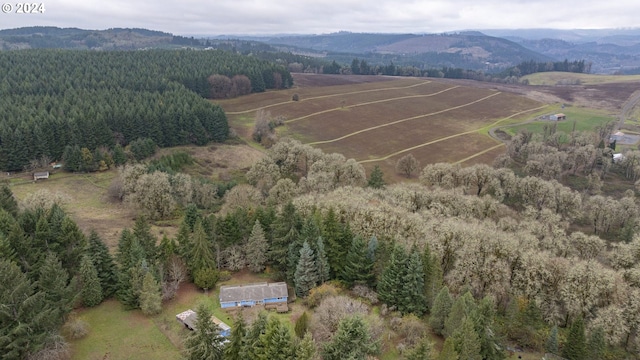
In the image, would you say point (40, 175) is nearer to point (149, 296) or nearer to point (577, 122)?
point (149, 296)

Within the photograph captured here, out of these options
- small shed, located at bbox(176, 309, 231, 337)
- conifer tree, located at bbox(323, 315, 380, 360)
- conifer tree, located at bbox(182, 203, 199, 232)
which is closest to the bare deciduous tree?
conifer tree, located at bbox(182, 203, 199, 232)

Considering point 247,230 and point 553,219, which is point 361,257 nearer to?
point 247,230

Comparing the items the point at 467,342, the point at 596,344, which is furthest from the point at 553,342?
the point at 467,342

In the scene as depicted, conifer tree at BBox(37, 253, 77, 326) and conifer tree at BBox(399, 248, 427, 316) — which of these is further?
conifer tree at BBox(399, 248, 427, 316)

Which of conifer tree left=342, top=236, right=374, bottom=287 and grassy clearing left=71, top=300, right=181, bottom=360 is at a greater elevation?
conifer tree left=342, top=236, right=374, bottom=287

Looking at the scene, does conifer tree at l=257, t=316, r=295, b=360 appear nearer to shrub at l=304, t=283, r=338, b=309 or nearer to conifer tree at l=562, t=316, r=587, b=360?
shrub at l=304, t=283, r=338, b=309

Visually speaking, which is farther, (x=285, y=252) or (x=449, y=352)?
(x=285, y=252)
